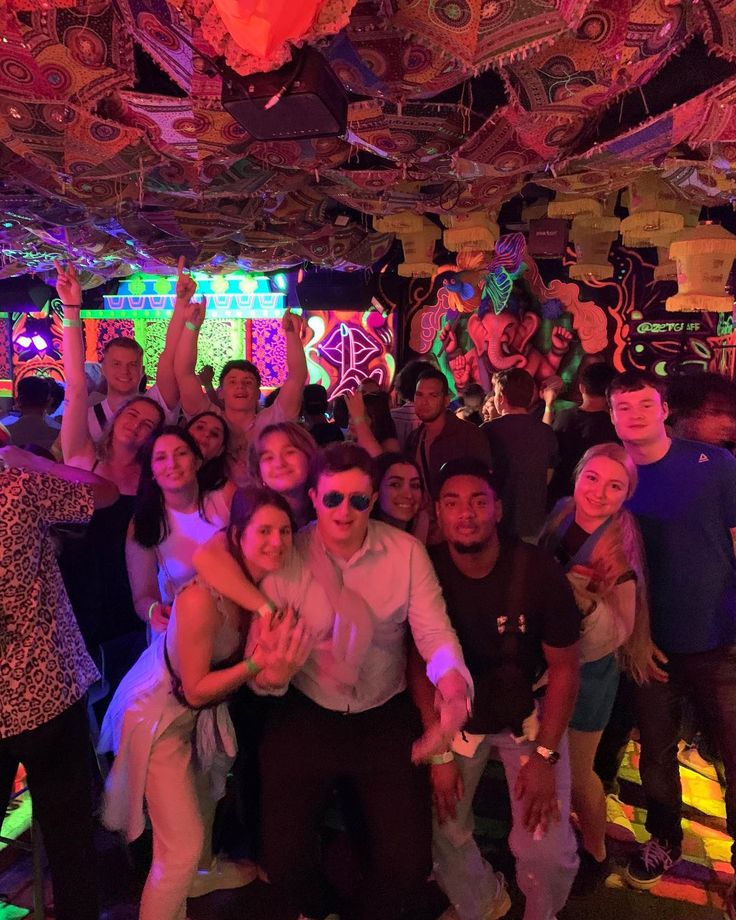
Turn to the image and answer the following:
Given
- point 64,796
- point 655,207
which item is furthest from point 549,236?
point 64,796

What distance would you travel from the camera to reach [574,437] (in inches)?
160

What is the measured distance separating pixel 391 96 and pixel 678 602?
2.03 metres

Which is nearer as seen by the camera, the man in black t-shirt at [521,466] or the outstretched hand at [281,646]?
the outstretched hand at [281,646]

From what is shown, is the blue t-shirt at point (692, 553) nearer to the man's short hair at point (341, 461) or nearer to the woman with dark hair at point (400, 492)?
the woman with dark hair at point (400, 492)

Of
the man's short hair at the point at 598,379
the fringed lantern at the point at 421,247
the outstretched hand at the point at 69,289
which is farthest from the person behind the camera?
the fringed lantern at the point at 421,247

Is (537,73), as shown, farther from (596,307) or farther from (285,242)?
(596,307)

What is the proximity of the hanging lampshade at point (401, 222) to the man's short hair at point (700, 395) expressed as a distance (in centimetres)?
289

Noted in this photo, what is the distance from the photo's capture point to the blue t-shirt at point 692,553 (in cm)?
218

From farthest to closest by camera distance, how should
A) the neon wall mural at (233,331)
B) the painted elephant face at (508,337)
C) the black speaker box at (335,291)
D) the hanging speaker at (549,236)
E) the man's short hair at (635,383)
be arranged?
1. the neon wall mural at (233,331)
2. the black speaker box at (335,291)
3. the painted elephant face at (508,337)
4. the hanging speaker at (549,236)
5. the man's short hair at (635,383)

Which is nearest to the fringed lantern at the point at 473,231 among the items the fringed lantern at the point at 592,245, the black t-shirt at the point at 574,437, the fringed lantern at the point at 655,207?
the fringed lantern at the point at 592,245

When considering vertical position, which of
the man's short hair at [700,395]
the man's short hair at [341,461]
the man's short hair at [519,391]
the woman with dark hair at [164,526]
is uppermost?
the man's short hair at [519,391]

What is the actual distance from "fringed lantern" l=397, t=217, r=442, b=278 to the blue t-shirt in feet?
11.3

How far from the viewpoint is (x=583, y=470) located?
7.21 feet

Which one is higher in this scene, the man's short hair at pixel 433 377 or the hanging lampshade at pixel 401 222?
the hanging lampshade at pixel 401 222
